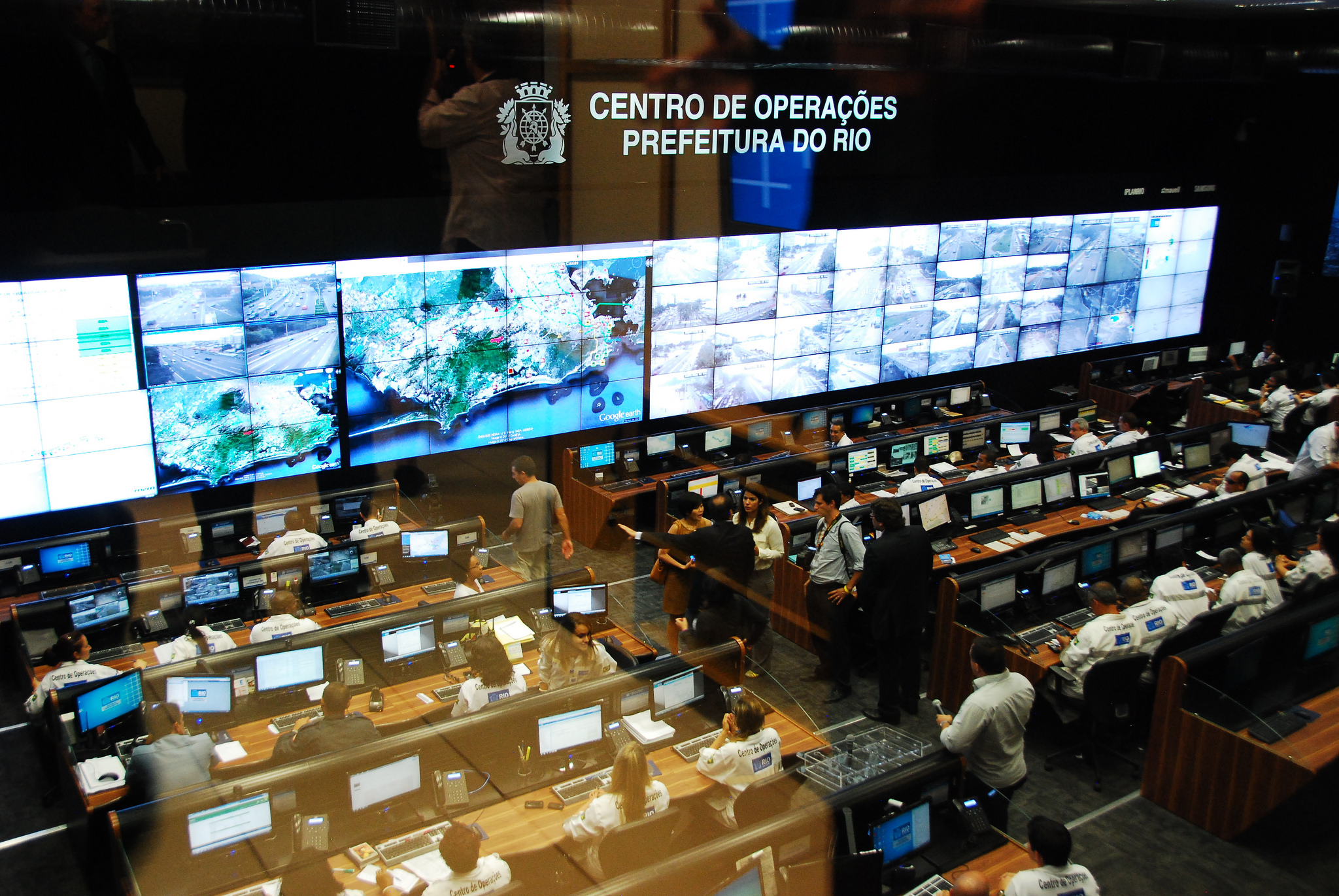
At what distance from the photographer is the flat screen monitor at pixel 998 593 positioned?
4914mm

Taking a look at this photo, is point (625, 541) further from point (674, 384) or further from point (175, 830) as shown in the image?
point (175, 830)

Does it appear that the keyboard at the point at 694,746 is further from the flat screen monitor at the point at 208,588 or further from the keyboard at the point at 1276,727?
the flat screen monitor at the point at 208,588

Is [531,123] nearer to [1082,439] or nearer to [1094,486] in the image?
[1094,486]

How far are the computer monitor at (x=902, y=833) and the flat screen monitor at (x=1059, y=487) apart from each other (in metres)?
3.84

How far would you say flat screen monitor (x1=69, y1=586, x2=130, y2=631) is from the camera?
4664 mm

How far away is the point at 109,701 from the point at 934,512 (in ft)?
14.5

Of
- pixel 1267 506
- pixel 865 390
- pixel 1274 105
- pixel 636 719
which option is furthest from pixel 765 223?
pixel 1274 105

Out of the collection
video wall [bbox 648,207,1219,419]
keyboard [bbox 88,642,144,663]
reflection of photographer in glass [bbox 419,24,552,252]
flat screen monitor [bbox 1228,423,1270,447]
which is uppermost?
reflection of photographer in glass [bbox 419,24,552,252]

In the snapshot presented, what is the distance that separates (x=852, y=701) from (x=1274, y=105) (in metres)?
8.89

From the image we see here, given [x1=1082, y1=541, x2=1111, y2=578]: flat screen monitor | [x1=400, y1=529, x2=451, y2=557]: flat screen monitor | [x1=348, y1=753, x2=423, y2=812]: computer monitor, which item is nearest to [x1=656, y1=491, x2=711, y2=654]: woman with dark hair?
[x1=400, y1=529, x2=451, y2=557]: flat screen monitor

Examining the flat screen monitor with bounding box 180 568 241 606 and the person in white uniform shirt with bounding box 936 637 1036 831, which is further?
the flat screen monitor with bounding box 180 568 241 606

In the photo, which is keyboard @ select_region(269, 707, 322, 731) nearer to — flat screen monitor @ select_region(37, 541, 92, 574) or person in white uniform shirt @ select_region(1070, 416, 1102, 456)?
flat screen monitor @ select_region(37, 541, 92, 574)

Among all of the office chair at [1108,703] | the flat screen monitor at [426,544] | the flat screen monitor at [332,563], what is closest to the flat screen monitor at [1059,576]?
the office chair at [1108,703]

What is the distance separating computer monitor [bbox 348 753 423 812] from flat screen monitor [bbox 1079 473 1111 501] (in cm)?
501
